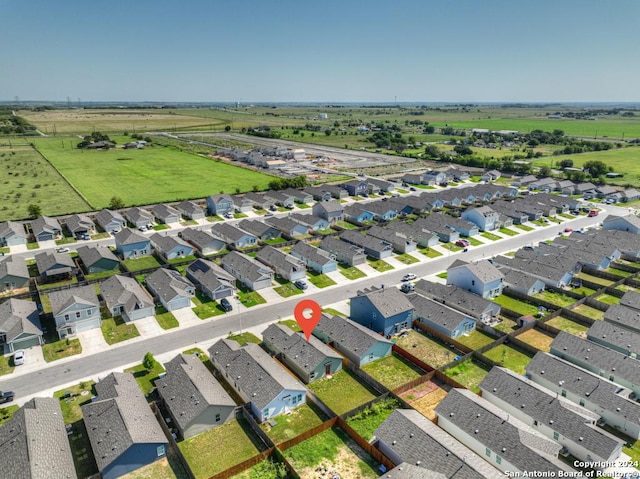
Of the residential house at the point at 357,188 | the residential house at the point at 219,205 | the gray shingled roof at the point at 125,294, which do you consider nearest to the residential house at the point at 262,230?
the residential house at the point at 219,205

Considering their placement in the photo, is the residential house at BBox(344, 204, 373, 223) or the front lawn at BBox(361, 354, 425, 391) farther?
the residential house at BBox(344, 204, 373, 223)

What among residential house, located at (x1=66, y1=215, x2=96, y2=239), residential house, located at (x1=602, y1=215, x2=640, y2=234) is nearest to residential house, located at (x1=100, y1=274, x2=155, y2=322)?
residential house, located at (x1=66, y1=215, x2=96, y2=239)

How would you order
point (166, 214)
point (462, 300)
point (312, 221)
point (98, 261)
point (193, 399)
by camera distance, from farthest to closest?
point (166, 214) < point (312, 221) < point (98, 261) < point (462, 300) < point (193, 399)

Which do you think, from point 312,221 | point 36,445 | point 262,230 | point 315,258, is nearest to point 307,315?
point 315,258

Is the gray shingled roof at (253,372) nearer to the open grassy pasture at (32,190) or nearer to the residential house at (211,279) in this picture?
the residential house at (211,279)

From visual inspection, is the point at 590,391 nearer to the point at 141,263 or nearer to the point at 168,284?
the point at 168,284

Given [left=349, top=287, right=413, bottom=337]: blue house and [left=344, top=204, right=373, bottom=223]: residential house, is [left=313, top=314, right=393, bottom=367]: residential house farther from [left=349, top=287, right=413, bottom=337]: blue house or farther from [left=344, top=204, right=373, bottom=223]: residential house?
[left=344, top=204, right=373, bottom=223]: residential house
